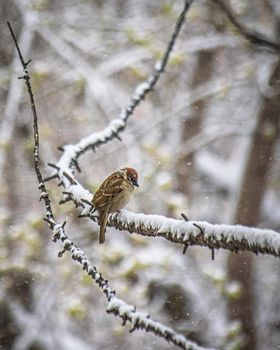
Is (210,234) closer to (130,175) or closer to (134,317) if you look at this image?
(134,317)

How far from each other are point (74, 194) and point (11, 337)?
406cm

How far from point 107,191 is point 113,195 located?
7cm

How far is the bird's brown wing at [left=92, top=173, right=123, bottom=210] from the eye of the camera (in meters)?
2.77

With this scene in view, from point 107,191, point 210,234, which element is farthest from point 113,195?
point 210,234

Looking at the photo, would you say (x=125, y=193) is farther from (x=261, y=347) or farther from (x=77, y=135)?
(x=77, y=135)

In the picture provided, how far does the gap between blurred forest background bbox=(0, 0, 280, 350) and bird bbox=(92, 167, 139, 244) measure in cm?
277

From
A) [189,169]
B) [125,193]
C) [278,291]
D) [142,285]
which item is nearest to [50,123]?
[189,169]

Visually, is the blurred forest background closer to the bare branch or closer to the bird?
the bare branch

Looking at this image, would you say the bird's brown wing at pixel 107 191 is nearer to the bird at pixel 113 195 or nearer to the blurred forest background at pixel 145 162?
the bird at pixel 113 195

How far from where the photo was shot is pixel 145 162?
22.3ft

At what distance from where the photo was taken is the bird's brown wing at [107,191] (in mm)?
2768

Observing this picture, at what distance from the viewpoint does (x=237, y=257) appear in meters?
6.55

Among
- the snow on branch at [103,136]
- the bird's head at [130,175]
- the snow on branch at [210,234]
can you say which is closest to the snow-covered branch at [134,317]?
the snow on branch at [210,234]

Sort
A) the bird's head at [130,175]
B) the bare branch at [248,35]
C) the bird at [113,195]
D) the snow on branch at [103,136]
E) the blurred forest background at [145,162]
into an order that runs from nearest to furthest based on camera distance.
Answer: the bird at [113,195], the snow on branch at [103,136], the bird's head at [130,175], the bare branch at [248,35], the blurred forest background at [145,162]
